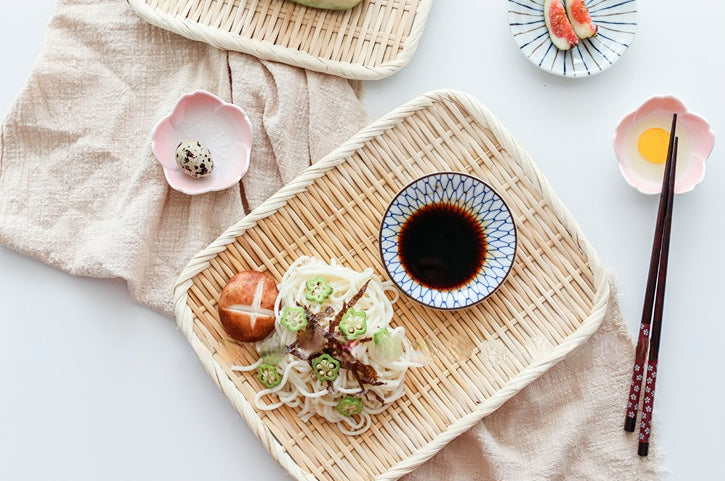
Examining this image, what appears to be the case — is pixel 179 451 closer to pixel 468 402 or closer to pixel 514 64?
pixel 468 402

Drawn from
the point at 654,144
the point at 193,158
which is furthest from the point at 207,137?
the point at 654,144

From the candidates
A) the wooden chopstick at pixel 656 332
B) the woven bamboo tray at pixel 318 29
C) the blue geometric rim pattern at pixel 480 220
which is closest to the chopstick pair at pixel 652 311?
the wooden chopstick at pixel 656 332

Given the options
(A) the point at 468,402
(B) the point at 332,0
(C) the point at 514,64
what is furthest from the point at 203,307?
(C) the point at 514,64

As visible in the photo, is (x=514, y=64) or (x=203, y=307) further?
(x=514, y=64)

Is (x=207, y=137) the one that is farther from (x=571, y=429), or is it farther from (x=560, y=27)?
(x=571, y=429)

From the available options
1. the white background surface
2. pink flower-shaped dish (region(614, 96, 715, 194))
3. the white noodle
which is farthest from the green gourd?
pink flower-shaped dish (region(614, 96, 715, 194))
